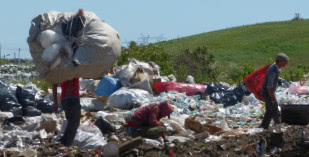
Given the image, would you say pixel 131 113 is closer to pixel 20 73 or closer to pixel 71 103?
pixel 71 103

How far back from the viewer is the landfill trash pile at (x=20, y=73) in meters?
18.6

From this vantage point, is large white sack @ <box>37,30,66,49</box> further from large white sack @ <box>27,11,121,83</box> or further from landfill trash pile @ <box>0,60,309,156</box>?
landfill trash pile @ <box>0,60,309,156</box>

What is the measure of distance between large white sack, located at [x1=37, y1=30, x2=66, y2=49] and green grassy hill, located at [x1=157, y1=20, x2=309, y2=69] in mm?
46847

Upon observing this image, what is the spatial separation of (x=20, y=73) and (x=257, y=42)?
4965 centimetres

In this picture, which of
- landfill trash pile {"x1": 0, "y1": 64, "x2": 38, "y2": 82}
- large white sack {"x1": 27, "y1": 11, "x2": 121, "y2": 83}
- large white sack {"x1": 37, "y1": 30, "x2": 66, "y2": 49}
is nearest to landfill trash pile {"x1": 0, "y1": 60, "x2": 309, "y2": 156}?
large white sack {"x1": 27, "y1": 11, "x2": 121, "y2": 83}

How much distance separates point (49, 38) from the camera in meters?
6.05

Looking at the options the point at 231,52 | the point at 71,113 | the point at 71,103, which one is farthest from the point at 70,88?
the point at 231,52

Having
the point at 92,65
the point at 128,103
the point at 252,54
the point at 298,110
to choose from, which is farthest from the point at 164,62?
the point at 252,54

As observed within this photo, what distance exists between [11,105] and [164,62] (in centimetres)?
896

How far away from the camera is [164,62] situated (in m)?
19.2

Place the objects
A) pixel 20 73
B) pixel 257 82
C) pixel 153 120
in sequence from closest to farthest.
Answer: pixel 153 120 → pixel 257 82 → pixel 20 73

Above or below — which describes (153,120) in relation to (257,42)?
above

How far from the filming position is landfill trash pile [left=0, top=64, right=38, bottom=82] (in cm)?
1860

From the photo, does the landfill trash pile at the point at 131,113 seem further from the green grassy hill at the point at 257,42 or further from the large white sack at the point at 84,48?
the green grassy hill at the point at 257,42
